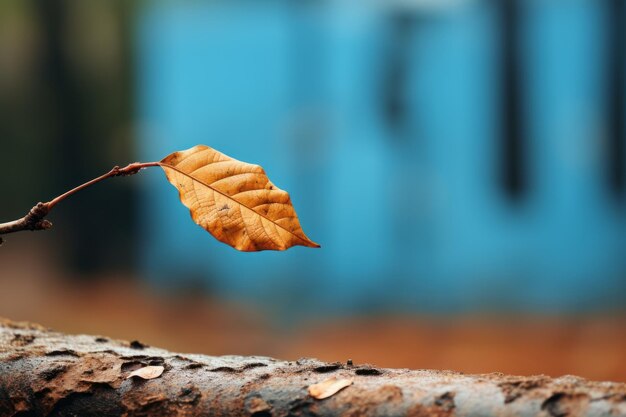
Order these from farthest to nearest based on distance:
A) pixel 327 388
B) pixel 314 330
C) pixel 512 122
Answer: pixel 314 330 < pixel 512 122 < pixel 327 388

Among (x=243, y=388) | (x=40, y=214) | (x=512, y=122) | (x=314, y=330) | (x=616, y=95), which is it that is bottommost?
(x=314, y=330)

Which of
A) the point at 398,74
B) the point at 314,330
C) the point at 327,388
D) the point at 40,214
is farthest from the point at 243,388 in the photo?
the point at 314,330

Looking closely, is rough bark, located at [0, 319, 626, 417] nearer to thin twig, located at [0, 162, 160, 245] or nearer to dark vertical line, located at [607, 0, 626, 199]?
thin twig, located at [0, 162, 160, 245]

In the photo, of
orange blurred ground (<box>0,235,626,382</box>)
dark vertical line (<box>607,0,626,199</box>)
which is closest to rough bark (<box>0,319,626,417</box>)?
orange blurred ground (<box>0,235,626,382</box>)

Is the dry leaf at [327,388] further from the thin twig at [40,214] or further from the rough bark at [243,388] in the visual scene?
the thin twig at [40,214]

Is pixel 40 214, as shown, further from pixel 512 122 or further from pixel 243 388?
pixel 512 122

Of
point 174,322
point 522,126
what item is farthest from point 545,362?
point 174,322
